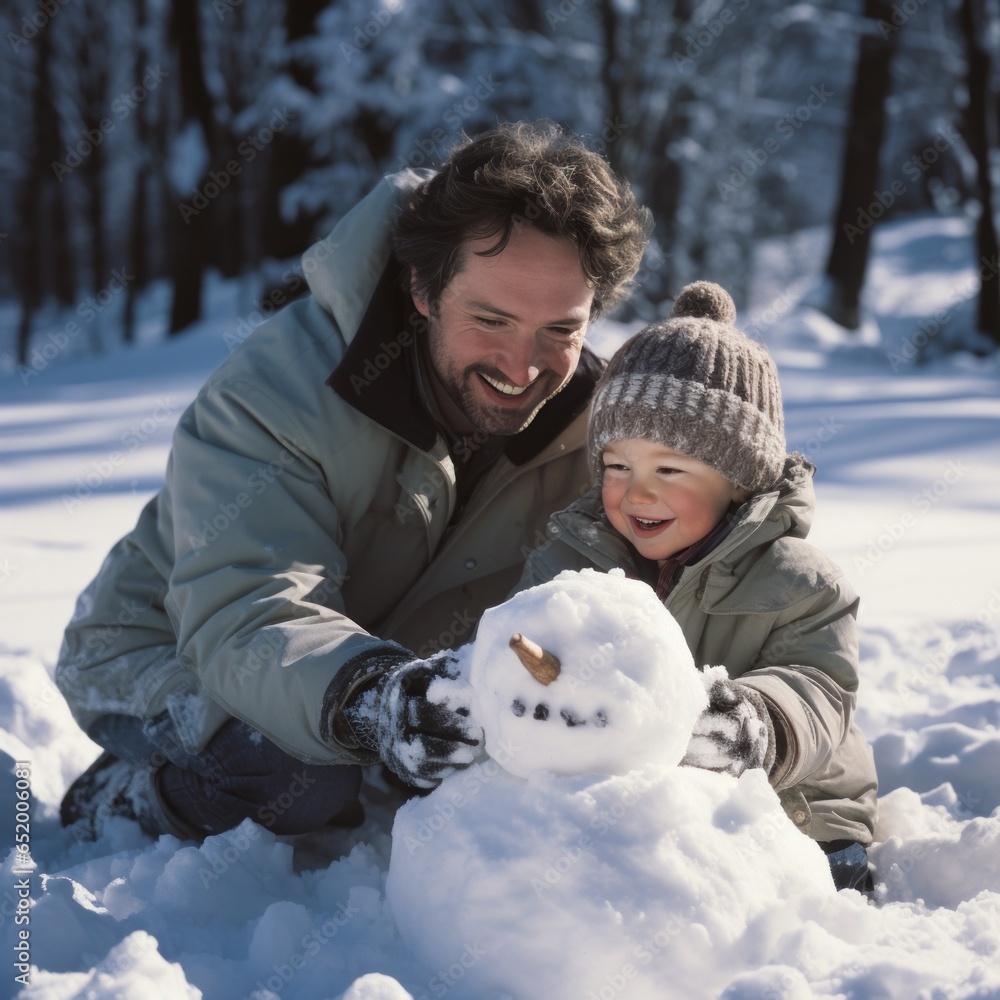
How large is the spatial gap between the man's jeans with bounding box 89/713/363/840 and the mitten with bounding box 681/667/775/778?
93cm

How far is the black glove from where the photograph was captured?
2.05 meters

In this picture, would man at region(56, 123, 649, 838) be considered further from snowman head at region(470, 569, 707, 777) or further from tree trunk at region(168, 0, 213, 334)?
tree trunk at region(168, 0, 213, 334)

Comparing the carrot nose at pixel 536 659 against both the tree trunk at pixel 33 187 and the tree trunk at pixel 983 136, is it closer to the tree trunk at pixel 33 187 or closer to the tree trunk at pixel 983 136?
the tree trunk at pixel 983 136

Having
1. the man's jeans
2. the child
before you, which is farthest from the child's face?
the man's jeans

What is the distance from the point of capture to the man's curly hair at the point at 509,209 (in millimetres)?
2906

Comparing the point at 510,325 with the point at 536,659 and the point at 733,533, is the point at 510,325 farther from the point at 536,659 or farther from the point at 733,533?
the point at 536,659

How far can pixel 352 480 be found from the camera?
289 cm

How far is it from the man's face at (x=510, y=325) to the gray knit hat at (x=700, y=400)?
0.94 feet

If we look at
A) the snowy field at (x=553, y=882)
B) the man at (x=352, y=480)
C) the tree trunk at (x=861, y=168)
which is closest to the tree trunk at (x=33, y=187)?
the tree trunk at (x=861, y=168)

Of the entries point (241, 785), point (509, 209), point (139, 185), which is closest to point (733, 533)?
point (509, 209)

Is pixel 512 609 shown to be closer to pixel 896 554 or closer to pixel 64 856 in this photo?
pixel 64 856

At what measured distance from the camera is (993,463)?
6406 mm

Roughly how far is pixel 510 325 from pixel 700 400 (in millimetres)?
607

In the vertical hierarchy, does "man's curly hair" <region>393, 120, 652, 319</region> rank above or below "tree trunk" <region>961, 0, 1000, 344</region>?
above
